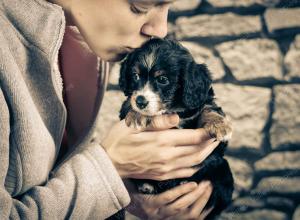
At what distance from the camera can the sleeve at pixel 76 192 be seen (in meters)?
0.96

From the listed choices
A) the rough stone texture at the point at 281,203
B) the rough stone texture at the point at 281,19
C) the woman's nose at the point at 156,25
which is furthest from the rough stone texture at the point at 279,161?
the woman's nose at the point at 156,25

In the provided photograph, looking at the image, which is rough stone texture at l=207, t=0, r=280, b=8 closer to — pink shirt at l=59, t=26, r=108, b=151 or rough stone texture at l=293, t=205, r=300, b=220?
pink shirt at l=59, t=26, r=108, b=151

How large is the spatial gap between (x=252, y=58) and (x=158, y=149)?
31.4 inches

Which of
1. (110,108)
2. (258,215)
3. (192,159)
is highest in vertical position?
(192,159)

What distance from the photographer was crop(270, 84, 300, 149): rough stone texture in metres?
1.81

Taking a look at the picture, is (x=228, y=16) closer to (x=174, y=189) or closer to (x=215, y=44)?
(x=215, y=44)

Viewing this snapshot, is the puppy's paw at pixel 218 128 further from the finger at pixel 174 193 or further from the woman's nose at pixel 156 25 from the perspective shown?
the woman's nose at pixel 156 25

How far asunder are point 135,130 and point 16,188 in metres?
0.38

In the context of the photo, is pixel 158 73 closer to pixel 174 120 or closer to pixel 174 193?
pixel 174 120

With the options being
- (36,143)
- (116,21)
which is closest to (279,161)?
(116,21)

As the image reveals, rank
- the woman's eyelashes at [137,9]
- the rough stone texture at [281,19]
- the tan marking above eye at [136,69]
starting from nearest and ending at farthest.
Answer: the woman's eyelashes at [137,9] < the tan marking above eye at [136,69] < the rough stone texture at [281,19]

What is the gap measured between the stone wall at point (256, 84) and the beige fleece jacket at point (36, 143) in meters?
0.90

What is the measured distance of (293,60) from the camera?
1791 mm

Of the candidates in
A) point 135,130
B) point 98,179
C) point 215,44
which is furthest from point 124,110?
point 215,44
